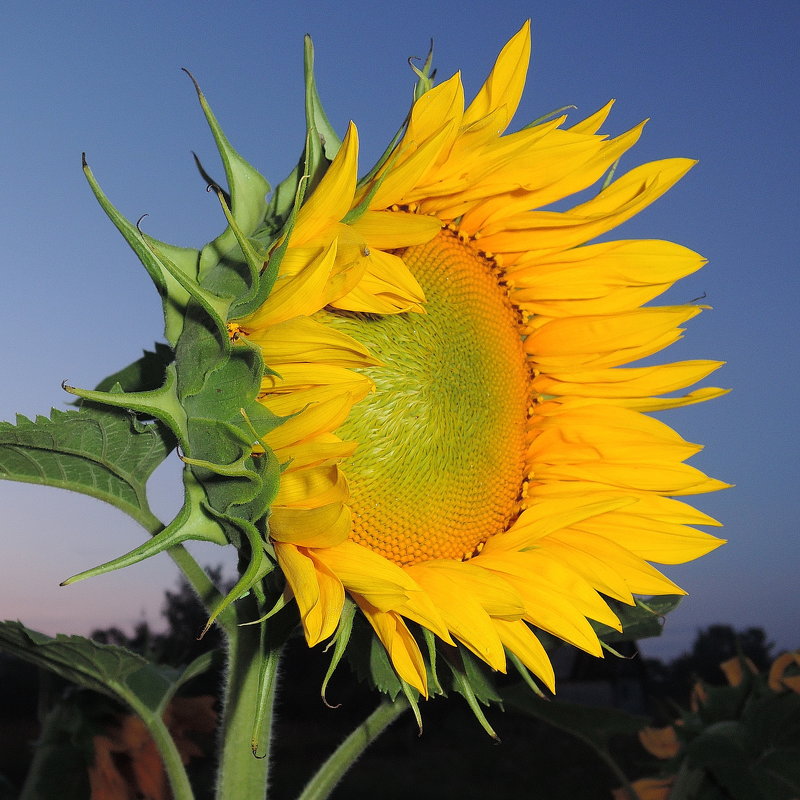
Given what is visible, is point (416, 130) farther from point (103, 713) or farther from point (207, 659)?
point (103, 713)

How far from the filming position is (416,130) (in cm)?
149

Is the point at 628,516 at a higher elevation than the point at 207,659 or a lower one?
higher

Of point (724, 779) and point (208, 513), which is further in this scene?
point (724, 779)

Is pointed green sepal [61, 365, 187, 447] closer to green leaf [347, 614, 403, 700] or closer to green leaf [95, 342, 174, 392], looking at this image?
green leaf [95, 342, 174, 392]

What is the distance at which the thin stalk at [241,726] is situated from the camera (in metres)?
1.68

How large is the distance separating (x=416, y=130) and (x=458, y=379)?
1.39ft

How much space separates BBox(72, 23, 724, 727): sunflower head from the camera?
132cm

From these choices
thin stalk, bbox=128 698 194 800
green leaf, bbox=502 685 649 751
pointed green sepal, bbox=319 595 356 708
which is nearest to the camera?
pointed green sepal, bbox=319 595 356 708

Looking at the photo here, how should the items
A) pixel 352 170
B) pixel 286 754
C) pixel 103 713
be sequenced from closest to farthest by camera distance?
1. pixel 352 170
2. pixel 103 713
3. pixel 286 754

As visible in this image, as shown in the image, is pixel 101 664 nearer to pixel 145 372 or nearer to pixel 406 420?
pixel 145 372

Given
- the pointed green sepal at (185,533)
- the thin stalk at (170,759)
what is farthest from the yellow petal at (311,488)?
the thin stalk at (170,759)

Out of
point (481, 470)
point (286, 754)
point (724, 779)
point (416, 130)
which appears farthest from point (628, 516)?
point (286, 754)

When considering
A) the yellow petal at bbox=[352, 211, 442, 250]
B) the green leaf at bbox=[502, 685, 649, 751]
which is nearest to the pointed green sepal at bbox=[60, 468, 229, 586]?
the yellow petal at bbox=[352, 211, 442, 250]

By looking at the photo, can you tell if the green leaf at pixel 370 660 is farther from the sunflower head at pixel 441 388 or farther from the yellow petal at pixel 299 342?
the yellow petal at pixel 299 342
